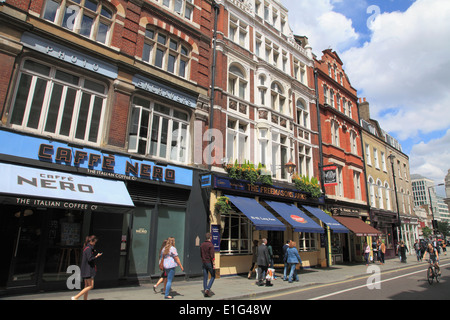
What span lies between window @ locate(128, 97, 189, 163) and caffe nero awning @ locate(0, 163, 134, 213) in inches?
97.6

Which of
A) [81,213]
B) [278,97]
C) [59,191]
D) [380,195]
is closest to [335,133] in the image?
[278,97]

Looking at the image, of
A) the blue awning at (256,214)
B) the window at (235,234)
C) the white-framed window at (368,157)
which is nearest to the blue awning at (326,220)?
the blue awning at (256,214)

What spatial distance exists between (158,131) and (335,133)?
710 inches

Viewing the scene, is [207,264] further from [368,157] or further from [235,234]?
[368,157]

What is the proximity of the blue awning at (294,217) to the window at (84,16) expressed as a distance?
12.0 meters

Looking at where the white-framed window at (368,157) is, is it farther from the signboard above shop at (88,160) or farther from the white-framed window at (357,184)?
the signboard above shop at (88,160)

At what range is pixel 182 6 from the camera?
15.5 m

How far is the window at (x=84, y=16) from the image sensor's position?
1090 centimetres

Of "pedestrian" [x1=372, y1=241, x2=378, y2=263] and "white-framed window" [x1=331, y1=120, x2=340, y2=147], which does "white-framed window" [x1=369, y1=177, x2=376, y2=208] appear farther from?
"white-framed window" [x1=331, y1=120, x2=340, y2=147]

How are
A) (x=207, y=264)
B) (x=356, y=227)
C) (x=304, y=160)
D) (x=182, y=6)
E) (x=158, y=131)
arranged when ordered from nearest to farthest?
(x=207, y=264)
(x=158, y=131)
(x=182, y=6)
(x=304, y=160)
(x=356, y=227)

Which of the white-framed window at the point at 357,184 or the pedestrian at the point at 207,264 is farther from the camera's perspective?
the white-framed window at the point at 357,184

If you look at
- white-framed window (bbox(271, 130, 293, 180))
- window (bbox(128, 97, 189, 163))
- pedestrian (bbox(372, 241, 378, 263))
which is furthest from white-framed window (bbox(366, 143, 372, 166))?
window (bbox(128, 97, 189, 163))
